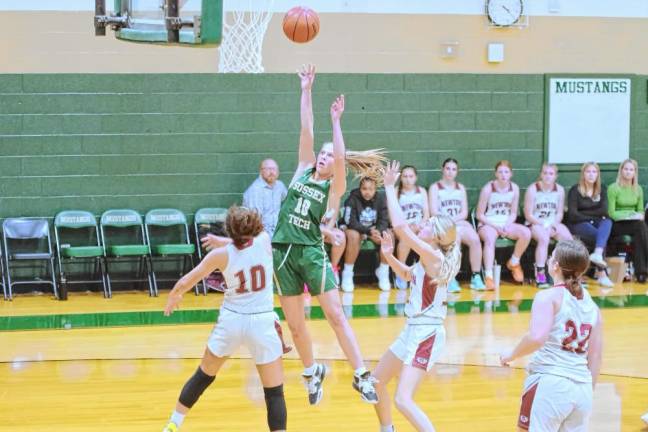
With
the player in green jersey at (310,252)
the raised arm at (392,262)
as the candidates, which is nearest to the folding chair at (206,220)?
the player in green jersey at (310,252)

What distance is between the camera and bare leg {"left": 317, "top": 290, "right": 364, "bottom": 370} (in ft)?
21.3

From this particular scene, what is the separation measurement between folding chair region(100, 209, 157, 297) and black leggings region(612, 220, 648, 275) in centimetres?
560

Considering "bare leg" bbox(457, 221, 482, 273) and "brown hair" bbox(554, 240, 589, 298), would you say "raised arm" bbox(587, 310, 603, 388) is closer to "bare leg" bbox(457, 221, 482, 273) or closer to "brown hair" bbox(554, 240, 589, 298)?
"brown hair" bbox(554, 240, 589, 298)

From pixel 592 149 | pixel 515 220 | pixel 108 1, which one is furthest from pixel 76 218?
pixel 592 149

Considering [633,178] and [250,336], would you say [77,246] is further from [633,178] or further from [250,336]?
[250,336]

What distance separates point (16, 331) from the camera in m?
9.75

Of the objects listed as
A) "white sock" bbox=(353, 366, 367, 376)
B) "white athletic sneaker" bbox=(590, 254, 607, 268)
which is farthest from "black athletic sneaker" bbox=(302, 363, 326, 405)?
"white athletic sneaker" bbox=(590, 254, 607, 268)

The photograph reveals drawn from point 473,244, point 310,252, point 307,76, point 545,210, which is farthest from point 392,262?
point 545,210

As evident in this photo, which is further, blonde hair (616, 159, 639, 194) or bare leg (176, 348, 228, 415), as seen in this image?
blonde hair (616, 159, 639, 194)

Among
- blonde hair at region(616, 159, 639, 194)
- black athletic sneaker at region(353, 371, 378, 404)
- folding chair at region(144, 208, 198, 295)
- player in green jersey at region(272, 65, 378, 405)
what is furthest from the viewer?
blonde hair at region(616, 159, 639, 194)

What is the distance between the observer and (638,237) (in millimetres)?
12516

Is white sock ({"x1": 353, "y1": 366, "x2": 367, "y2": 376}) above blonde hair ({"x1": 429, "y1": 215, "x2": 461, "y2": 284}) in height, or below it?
below

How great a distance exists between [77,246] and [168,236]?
1054 millimetres

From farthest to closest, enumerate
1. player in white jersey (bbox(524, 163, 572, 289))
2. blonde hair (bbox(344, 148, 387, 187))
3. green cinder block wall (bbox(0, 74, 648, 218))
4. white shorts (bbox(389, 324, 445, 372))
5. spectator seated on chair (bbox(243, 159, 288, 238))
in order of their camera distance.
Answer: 1. player in white jersey (bbox(524, 163, 572, 289))
2. green cinder block wall (bbox(0, 74, 648, 218))
3. spectator seated on chair (bbox(243, 159, 288, 238))
4. blonde hair (bbox(344, 148, 387, 187))
5. white shorts (bbox(389, 324, 445, 372))
